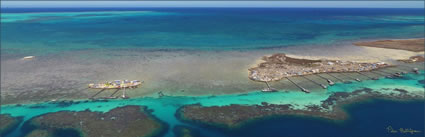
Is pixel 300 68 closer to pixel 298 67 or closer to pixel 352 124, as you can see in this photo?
pixel 298 67

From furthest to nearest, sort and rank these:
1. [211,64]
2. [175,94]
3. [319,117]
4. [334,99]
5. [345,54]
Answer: [345,54], [211,64], [175,94], [334,99], [319,117]

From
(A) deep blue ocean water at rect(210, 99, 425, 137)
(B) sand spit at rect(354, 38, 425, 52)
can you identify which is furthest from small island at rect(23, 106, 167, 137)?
(B) sand spit at rect(354, 38, 425, 52)

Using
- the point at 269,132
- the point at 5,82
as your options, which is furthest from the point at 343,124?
the point at 5,82

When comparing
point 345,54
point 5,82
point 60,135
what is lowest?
point 60,135

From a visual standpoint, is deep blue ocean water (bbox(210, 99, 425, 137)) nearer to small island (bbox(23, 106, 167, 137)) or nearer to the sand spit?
small island (bbox(23, 106, 167, 137))

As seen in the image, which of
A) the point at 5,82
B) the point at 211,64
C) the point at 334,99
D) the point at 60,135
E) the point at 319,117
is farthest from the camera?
the point at 211,64

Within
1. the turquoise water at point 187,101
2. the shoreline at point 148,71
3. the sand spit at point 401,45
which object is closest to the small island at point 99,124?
the turquoise water at point 187,101

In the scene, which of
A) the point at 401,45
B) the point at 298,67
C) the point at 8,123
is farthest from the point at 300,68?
the point at 8,123

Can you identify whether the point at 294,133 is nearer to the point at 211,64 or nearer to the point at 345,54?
the point at 211,64
